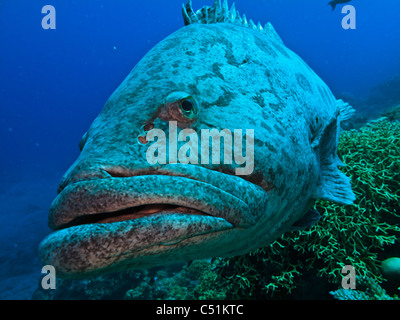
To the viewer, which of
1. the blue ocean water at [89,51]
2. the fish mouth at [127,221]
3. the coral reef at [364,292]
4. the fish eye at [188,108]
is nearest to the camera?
the fish mouth at [127,221]

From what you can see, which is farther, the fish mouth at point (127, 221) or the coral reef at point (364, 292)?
the coral reef at point (364, 292)

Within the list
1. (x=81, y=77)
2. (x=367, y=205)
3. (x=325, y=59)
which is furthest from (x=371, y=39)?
(x=367, y=205)

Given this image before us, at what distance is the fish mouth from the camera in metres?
1.26

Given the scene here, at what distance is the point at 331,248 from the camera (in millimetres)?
3611

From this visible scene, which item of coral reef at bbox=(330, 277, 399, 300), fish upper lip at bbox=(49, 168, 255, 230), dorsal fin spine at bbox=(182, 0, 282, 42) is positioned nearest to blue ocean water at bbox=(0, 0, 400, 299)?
dorsal fin spine at bbox=(182, 0, 282, 42)

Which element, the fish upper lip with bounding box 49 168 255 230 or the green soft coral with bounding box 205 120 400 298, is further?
the green soft coral with bounding box 205 120 400 298

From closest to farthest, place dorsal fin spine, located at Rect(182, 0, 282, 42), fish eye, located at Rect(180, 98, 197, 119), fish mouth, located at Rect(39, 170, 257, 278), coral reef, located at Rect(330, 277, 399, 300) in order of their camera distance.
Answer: fish mouth, located at Rect(39, 170, 257, 278) → fish eye, located at Rect(180, 98, 197, 119) → dorsal fin spine, located at Rect(182, 0, 282, 42) → coral reef, located at Rect(330, 277, 399, 300)

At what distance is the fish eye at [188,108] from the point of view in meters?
1.75

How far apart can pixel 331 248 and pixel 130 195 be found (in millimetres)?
3386

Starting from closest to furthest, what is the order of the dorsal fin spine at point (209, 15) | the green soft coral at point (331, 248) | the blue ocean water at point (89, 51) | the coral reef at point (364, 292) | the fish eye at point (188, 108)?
1. the fish eye at point (188, 108)
2. the dorsal fin spine at point (209, 15)
3. the coral reef at point (364, 292)
4. the green soft coral at point (331, 248)
5. the blue ocean water at point (89, 51)

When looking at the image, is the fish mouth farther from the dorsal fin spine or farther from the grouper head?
the dorsal fin spine

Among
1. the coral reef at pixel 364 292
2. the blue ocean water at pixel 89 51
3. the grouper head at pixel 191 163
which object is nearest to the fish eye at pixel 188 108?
the grouper head at pixel 191 163

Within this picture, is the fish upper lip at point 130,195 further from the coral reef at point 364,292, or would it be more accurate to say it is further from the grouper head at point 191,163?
the coral reef at point 364,292
